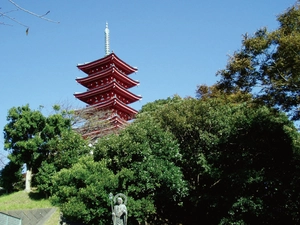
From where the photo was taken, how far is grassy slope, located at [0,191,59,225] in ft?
55.3

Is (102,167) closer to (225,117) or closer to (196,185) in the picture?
(196,185)

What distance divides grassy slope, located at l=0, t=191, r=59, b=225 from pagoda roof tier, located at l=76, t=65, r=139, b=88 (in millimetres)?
14352

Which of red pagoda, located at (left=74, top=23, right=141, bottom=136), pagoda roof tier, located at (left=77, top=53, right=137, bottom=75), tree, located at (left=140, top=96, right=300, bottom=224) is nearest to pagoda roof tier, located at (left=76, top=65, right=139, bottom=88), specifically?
red pagoda, located at (left=74, top=23, right=141, bottom=136)

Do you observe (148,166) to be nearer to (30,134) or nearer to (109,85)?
(30,134)

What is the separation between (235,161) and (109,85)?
709 inches

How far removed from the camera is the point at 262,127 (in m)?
14.4

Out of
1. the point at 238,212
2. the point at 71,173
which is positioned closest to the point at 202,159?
the point at 238,212

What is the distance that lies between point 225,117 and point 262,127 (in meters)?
1.70

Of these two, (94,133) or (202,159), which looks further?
(94,133)

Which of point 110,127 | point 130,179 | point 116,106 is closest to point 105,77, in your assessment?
point 116,106

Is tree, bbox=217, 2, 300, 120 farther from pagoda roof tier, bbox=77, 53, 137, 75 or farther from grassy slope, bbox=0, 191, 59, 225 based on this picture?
pagoda roof tier, bbox=77, 53, 137, 75

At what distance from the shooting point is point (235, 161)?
47.2 feet

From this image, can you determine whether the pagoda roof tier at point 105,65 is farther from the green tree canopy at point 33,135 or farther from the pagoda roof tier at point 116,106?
the green tree canopy at point 33,135

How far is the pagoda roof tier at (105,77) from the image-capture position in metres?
32.1
